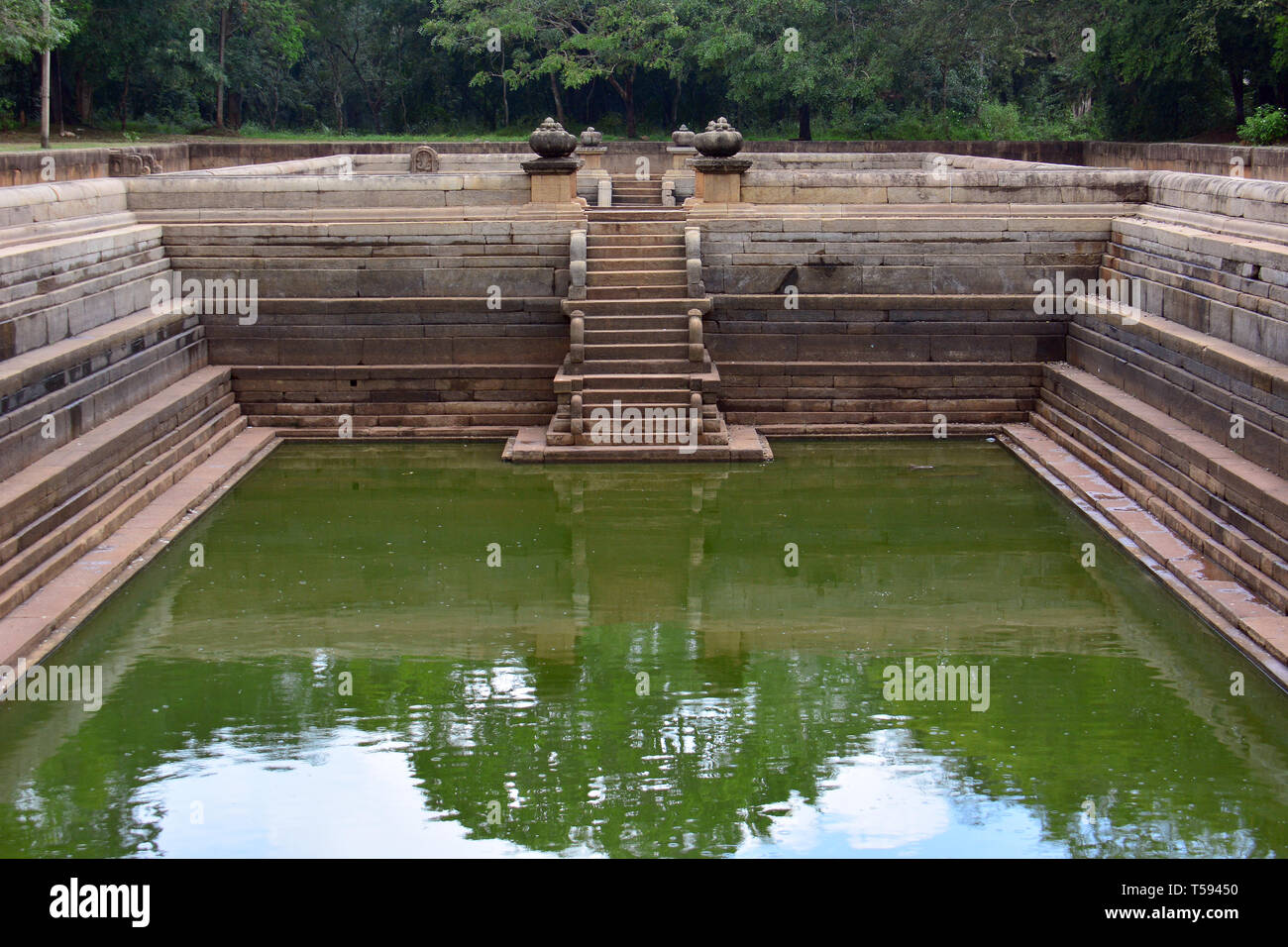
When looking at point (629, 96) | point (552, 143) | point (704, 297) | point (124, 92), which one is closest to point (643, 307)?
point (704, 297)

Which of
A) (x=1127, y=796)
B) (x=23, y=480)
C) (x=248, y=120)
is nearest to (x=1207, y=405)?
(x=1127, y=796)

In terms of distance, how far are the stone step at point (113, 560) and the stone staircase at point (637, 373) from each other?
250 centimetres

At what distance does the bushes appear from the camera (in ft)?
81.6

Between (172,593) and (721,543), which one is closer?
(172,593)

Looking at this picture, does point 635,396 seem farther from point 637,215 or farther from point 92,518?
point 92,518

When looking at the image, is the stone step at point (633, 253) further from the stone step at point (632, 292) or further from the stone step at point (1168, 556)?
the stone step at point (1168, 556)

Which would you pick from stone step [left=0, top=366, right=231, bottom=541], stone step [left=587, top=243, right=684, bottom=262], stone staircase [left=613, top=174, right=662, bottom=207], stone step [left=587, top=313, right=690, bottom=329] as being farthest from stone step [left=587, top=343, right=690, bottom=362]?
stone staircase [left=613, top=174, right=662, bottom=207]

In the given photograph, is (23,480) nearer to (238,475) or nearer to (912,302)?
(238,475)

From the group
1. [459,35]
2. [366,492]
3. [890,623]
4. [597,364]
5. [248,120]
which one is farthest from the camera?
[248,120]

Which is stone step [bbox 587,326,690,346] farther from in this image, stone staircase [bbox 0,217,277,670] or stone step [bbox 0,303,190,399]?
stone step [bbox 0,303,190,399]

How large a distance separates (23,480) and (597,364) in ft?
18.2

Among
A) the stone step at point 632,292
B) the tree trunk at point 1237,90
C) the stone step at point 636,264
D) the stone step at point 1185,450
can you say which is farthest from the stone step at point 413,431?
the tree trunk at point 1237,90

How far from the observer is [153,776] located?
6.64m

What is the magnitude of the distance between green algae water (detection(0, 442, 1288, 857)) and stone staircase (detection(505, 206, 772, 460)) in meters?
1.02
